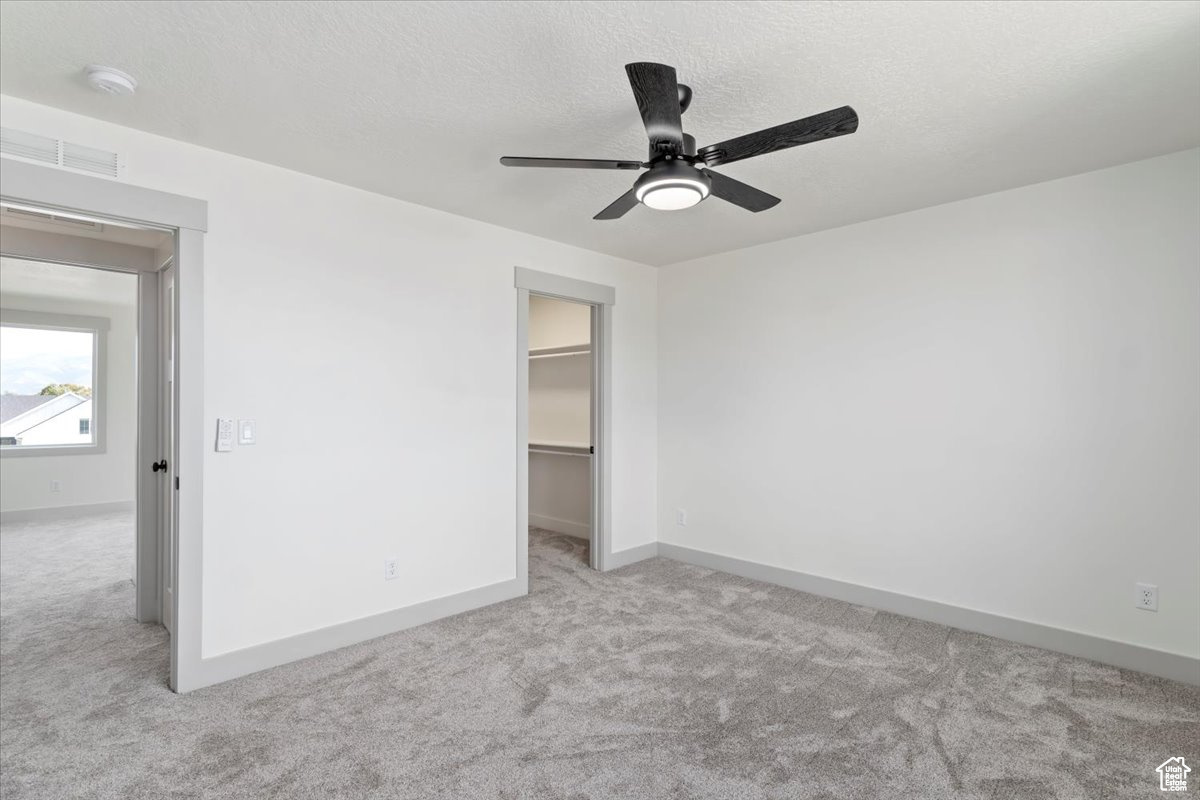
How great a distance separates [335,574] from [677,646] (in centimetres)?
191

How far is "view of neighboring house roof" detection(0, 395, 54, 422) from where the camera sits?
6.59 meters

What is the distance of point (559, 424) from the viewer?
613 cm

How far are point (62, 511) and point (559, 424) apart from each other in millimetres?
5852

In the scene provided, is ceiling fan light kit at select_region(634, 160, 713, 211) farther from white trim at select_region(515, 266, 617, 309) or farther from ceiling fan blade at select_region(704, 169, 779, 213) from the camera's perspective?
white trim at select_region(515, 266, 617, 309)

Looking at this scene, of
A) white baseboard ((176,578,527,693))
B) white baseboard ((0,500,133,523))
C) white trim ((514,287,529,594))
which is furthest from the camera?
white baseboard ((0,500,133,523))

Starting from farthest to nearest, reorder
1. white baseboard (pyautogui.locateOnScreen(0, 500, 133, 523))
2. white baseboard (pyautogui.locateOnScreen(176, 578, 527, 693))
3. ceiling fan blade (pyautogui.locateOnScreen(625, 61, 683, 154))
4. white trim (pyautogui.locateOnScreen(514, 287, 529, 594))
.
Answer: white baseboard (pyautogui.locateOnScreen(0, 500, 133, 523))
white trim (pyautogui.locateOnScreen(514, 287, 529, 594))
white baseboard (pyautogui.locateOnScreen(176, 578, 527, 693))
ceiling fan blade (pyautogui.locateOnScreen(625, 61, 683, 154))

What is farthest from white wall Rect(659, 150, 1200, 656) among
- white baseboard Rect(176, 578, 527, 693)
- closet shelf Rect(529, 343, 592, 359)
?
white baseboard Rect(176, 578, 527, 693)

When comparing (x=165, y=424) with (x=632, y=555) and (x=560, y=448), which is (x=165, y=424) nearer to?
(x=560, y=448)

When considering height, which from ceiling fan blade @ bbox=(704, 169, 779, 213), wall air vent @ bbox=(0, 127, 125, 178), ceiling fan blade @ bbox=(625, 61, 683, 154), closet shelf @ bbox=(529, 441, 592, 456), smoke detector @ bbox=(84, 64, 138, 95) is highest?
smoke detector @ bbox=(84, 64, 138, 95)

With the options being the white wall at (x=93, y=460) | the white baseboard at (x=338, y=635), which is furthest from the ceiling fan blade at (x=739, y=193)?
the white wall at (x=93, y=460)

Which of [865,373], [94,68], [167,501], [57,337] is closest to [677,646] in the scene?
[865,373]

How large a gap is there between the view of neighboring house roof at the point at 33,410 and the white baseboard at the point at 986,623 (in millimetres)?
7601

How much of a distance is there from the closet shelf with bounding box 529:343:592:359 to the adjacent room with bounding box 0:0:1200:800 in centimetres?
A: 85

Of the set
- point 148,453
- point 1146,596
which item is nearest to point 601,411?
point 148,453
